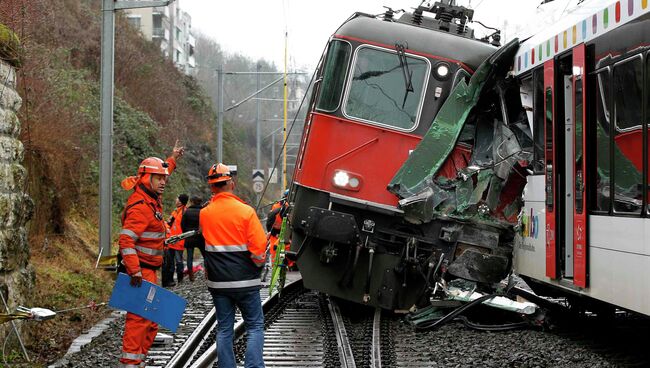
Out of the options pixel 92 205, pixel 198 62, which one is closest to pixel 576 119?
pixel 92 205

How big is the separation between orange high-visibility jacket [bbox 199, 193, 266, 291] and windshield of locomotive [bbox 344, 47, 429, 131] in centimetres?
367

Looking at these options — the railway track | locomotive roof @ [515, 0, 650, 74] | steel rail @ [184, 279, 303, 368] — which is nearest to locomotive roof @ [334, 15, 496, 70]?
locomotive roof @ [515, 0, 650, 74]

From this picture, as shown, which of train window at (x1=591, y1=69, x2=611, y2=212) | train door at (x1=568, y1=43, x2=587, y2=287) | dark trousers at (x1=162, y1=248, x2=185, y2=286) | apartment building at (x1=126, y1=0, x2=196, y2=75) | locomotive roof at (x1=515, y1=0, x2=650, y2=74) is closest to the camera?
locomotive roof at (x1=515, y1=0, x2=650, y2=74)

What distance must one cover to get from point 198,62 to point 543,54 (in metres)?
94.3

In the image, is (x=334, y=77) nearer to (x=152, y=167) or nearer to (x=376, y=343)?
(x=376, y=343)

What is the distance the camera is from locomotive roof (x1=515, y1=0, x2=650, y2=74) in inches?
286

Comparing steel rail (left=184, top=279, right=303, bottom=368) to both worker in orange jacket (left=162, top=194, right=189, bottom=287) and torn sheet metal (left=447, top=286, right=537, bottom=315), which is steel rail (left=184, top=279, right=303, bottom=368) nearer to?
worker in orange jacket (left=162, top=194, right=189, bottom=287)

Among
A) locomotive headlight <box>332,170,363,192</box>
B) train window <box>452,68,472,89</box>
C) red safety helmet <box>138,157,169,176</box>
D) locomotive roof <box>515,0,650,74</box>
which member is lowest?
locomotive headlight <box>332,170,363,192</box>

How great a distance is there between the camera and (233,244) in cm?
736

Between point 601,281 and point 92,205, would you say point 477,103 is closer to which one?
point 601,281

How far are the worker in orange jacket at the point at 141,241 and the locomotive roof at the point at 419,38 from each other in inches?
146

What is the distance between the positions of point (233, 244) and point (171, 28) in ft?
237

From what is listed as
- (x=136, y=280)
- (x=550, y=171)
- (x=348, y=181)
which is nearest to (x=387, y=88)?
(x=348, y=181)

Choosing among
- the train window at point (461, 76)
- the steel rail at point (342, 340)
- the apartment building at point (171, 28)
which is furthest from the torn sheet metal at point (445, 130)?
the apartment building at point (171, 28)
